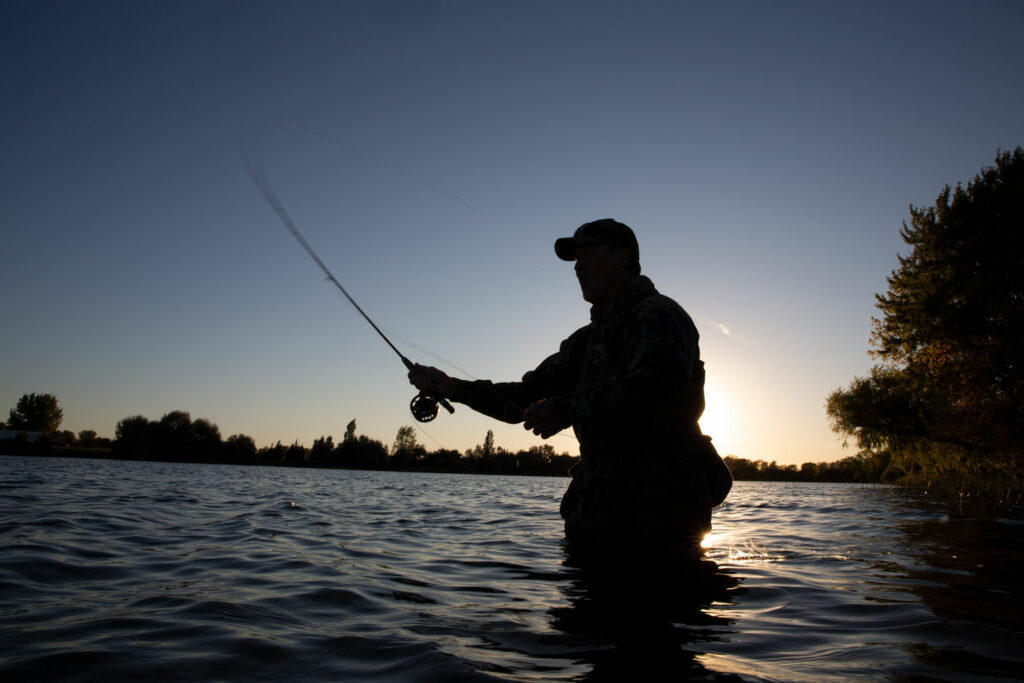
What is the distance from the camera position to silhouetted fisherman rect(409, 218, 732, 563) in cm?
377

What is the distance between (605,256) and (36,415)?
187 meters

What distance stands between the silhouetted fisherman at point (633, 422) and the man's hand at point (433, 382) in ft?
4.76

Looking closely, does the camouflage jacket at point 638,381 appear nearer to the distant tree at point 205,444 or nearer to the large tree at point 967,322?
the large tree at point 967,322

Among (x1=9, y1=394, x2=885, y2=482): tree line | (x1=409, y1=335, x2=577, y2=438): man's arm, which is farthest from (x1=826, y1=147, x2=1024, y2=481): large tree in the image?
(x1=9, y1=394, x2=885, y2=482): tree line

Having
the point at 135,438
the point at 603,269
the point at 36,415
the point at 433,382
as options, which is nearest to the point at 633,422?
the point at 603,269

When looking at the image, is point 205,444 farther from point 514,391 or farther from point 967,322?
point 514,391

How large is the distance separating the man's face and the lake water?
2252mm

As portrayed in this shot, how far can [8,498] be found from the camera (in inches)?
412

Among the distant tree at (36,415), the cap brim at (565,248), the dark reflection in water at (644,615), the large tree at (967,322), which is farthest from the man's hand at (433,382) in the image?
the distant tree at (36,415)

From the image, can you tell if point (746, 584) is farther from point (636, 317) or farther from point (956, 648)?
point (636, 317)

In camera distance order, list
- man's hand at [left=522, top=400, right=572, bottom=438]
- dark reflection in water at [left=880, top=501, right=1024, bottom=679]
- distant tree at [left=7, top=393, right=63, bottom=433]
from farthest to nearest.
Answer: distant tree at [left=7, top=393, right=63, bottom=433]
man's hand at [left=522, top=400, right=572, bottom=438]
dark reflection in water at [left=880, top=501, right=1024, bottom=679]

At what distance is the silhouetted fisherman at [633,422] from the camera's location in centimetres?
377

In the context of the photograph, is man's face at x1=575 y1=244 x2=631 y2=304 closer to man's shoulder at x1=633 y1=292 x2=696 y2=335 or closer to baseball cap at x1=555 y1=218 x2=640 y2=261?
baseball cap at x1=555 y1=218 x2=640 y2=261

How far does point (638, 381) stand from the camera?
3689mm
